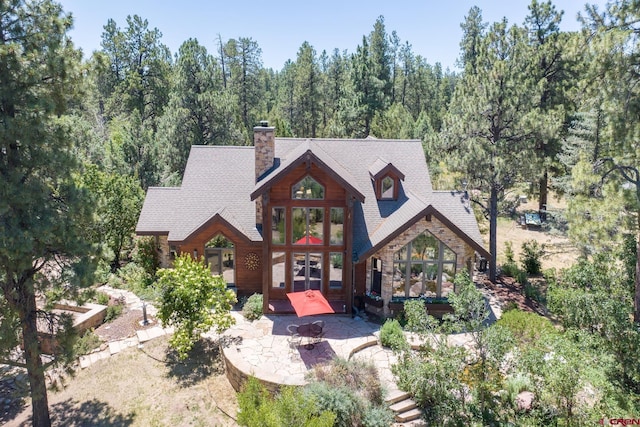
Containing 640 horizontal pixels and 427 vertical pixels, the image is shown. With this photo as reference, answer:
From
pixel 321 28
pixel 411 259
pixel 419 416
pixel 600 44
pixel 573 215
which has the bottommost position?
pixel 419 416

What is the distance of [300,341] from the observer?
48.5ft

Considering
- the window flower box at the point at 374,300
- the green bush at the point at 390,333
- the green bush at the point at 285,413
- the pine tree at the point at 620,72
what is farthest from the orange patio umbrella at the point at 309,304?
the pine tree at the point at 620,72

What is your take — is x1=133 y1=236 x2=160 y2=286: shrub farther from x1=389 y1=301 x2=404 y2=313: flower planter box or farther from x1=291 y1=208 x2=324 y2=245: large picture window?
x1=389 y1=301 x2=404 y2=313: flower planter box

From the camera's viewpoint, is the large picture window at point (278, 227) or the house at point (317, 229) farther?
the large picture window at point (278, 227)

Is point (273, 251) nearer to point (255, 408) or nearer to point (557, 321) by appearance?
point (255, 408)

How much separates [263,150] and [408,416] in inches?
481

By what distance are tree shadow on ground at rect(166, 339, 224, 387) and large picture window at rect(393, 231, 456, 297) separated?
7.53m

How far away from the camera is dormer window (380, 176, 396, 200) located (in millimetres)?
19312

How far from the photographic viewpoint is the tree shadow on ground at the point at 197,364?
44.9 feet

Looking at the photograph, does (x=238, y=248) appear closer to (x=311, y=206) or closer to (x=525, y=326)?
(x=311, y=206)

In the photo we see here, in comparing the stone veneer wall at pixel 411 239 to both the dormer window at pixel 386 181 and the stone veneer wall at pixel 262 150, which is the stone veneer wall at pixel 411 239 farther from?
the stone veneer wall at pixel 262 150

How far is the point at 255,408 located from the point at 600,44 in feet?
49.8

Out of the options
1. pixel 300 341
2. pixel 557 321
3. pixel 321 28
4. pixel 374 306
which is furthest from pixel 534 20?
pixel 300 341

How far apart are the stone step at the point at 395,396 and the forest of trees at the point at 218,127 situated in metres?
6.43
